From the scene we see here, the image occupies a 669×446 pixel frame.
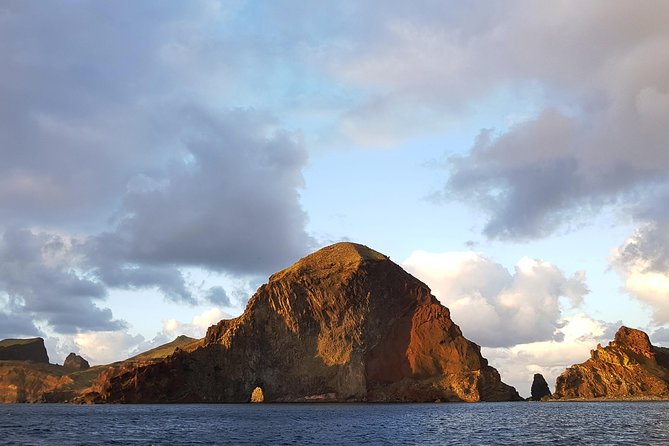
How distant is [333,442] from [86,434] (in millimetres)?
34446

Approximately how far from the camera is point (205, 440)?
74688 mm

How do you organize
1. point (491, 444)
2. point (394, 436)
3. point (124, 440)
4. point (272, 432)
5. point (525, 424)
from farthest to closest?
point (525, 424)
point (272, 432)
point (394, 436)
point (124, 440)
point (491, 444)

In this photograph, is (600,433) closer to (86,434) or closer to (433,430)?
(433,430)

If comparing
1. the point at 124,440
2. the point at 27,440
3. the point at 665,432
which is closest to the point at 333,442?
the point at 124,440

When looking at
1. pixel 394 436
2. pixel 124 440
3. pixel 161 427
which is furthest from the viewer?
pixel 161 427

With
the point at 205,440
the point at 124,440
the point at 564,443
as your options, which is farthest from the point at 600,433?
the point at 124,440

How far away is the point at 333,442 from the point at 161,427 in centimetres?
3624

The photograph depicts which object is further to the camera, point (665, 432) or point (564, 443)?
point (665, 432)

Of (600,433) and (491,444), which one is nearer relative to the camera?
(491,444)

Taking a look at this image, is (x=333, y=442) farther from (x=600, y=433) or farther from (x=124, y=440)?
(x=600, y=433)

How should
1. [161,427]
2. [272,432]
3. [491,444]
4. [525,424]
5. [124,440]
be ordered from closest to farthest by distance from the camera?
[491,444]
[124,440]
[272,432]
[161,427]
[525,424]

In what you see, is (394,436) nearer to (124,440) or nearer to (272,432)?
(272,432)

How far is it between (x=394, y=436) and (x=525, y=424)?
34.1 m

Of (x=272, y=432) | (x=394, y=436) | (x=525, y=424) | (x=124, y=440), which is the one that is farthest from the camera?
(x=525, y=424)
